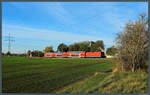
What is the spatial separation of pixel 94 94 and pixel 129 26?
6191mm

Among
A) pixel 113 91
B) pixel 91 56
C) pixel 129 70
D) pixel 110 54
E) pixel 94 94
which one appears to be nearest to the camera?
pixel 94 94

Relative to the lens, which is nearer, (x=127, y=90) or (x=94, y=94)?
(x=94, y=94)

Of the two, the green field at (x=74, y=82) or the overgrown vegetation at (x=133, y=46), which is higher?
the overgrown vegetation at (x=133, y=46)

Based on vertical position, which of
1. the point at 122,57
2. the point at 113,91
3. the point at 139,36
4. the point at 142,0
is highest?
the point at 142,0

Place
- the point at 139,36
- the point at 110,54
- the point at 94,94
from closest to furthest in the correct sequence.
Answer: the point at 94,94 → the point at 139,36 → the point at 110,54

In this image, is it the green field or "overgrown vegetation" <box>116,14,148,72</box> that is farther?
"overgrown vegetation" <box>116,14,148,72</box>

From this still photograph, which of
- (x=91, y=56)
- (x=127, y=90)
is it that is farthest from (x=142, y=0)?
(x=91, y=56)

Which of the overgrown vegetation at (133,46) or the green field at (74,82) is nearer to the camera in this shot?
the green field at (74,82)

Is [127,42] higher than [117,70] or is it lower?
higher

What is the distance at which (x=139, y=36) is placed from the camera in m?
8.05

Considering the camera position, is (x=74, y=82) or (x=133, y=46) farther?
(x=133, y=46)

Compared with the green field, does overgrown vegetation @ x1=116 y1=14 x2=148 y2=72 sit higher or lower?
higher

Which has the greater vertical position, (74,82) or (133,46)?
(133,46)

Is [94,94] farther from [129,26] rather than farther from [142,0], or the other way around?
[129,26]
